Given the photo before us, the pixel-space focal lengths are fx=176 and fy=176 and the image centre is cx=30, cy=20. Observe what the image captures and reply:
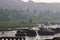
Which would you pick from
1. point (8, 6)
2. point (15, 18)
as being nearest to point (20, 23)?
point (15, 18)

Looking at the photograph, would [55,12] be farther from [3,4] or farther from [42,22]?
[3,4]

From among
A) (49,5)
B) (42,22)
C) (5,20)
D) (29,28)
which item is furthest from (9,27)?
(49,5)

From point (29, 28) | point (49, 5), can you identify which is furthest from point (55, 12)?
point (29, 28)

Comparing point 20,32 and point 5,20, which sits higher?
point 5,20

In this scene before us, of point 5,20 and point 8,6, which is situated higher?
point 8,6

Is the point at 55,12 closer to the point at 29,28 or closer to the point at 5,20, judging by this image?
the point at 29,28

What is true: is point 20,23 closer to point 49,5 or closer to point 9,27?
point 9,27

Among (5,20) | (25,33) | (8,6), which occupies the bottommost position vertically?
(25,33)
